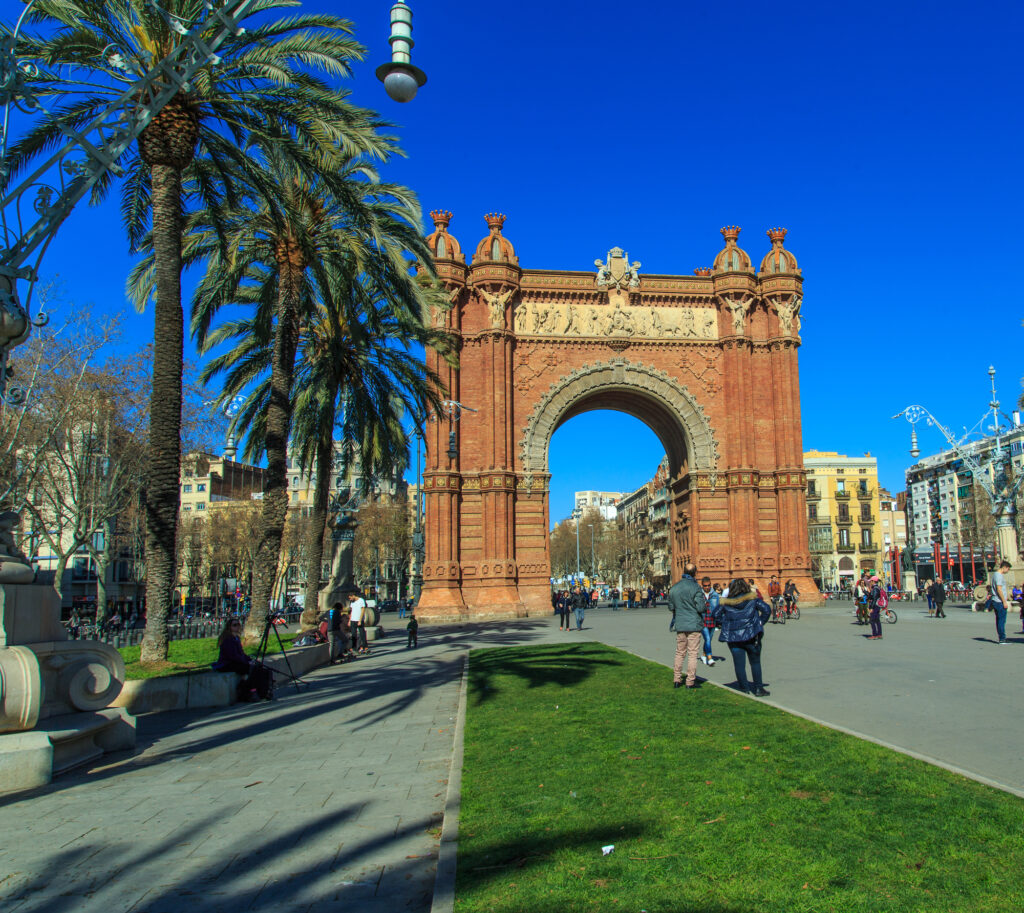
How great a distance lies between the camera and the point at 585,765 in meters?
6.38

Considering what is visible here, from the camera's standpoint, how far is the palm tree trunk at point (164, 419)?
1139 cm

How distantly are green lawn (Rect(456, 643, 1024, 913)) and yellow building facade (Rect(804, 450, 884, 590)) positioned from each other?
77.1 metres

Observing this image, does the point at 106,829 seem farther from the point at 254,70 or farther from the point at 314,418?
the point at 314,418

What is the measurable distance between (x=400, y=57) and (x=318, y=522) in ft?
46.4

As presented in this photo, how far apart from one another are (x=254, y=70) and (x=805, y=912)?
13.4m

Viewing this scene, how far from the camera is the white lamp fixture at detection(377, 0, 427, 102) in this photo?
24.4ft

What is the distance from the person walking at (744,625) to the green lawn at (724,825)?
1861mm

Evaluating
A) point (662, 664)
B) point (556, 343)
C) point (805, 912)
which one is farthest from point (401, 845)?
point (556, 343)

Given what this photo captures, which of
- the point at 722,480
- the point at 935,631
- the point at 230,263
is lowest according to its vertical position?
the point at 935,631

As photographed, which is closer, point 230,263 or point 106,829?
point 106,829

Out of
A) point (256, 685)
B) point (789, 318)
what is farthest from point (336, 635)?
point (789, 318)

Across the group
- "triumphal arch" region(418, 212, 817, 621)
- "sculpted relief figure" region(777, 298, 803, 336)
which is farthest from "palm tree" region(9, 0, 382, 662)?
"sculpted relief figure" region(777, 298, 803, 336)

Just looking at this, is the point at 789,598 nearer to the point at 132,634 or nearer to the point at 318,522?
the point at 318,522

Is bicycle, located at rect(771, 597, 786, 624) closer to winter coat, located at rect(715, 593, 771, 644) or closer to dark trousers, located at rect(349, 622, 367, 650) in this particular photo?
dark trousers, located at rect(349, 622, 367, 650)
